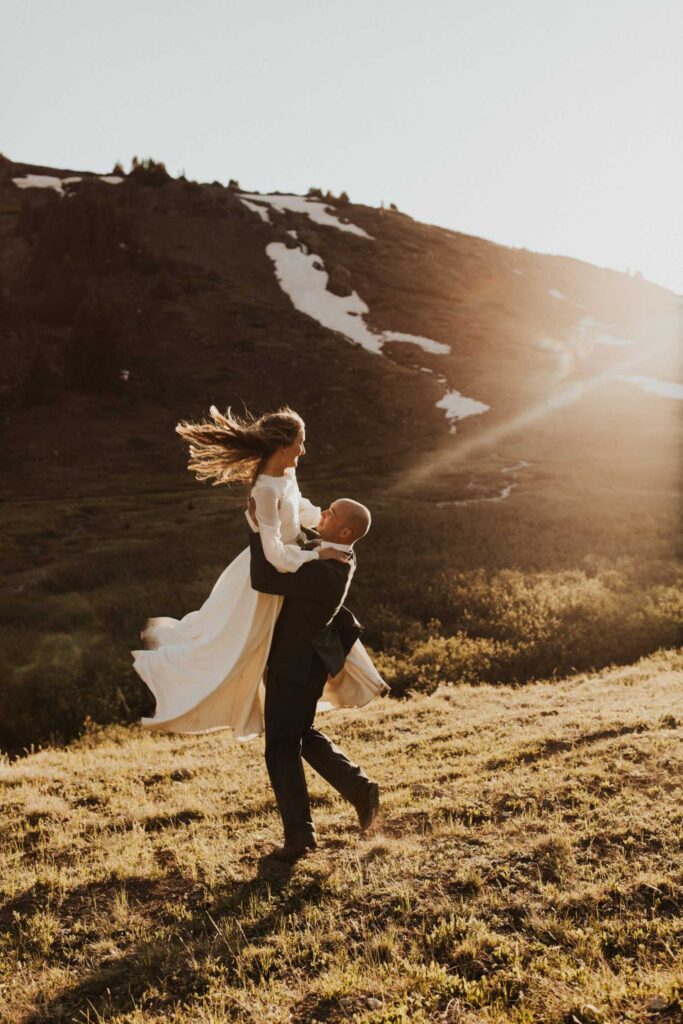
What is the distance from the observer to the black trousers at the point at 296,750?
6.19m

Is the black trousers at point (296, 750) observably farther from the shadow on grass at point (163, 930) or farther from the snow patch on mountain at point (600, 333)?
the snow patch on mountain at point (600, 333)

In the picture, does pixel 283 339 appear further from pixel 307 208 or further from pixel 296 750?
pixel 296 750

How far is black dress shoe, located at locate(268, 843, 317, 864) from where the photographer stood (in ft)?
20.9

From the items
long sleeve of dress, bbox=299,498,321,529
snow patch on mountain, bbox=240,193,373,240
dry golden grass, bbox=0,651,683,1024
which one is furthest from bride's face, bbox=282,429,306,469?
snow patch on mountain, bbox=240,193,373,240

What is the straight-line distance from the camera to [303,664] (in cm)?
616

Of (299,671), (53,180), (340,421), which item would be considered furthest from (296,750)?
(53,180)

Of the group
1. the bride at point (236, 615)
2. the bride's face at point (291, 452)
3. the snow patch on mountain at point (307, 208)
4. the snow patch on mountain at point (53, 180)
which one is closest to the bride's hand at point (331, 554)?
the bride at point (236, 615)

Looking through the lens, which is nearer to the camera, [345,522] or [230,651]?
[345,522]

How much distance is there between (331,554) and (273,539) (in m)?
0.52

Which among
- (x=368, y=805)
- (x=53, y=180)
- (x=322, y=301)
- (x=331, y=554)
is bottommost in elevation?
(x=368, y=805)

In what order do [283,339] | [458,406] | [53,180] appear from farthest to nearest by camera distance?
[53,180], [283,339], [458,406]

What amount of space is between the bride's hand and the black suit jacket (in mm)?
43

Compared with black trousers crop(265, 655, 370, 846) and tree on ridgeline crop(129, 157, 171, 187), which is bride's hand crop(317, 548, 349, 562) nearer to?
black trousers crop(265, 655, 370, 846)

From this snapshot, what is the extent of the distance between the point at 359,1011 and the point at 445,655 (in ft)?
38.6
